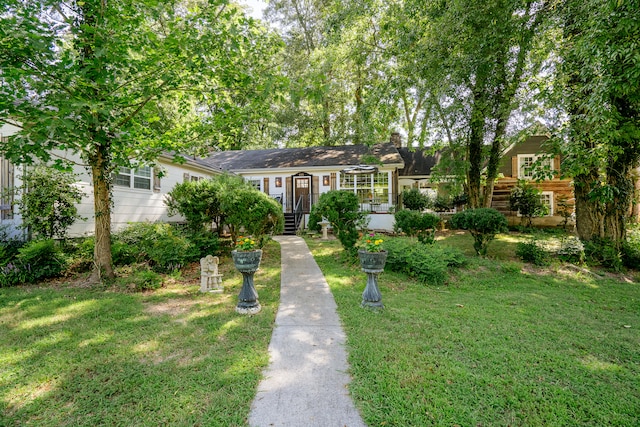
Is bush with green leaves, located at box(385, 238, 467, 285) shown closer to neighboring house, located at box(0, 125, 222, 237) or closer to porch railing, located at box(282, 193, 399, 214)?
neighboring house, located at box(0, 125, 222, 237)

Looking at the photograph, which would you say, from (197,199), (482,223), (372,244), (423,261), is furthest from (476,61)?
(197,199)

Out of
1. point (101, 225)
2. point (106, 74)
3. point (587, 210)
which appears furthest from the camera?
point (587, 210)

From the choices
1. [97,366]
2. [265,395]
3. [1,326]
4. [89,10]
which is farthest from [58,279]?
[265,395]

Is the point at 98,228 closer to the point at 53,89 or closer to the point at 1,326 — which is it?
the point at 1,326

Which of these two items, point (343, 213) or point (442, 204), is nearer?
point (343, 213)

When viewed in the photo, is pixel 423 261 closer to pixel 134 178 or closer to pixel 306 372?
pixel 306 372

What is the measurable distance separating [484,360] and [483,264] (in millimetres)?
5148

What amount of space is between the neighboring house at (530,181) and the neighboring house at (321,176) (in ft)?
19.6

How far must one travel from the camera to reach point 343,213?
24.9 feet

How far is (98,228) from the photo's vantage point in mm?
6105

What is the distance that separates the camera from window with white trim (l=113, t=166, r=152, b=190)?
30.4 ft

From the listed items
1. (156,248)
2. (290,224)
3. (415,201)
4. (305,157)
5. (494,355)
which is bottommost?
(494,355)

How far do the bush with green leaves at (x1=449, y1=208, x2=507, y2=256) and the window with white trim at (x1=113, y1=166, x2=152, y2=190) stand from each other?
10034 millimetres

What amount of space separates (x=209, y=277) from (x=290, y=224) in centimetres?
886
